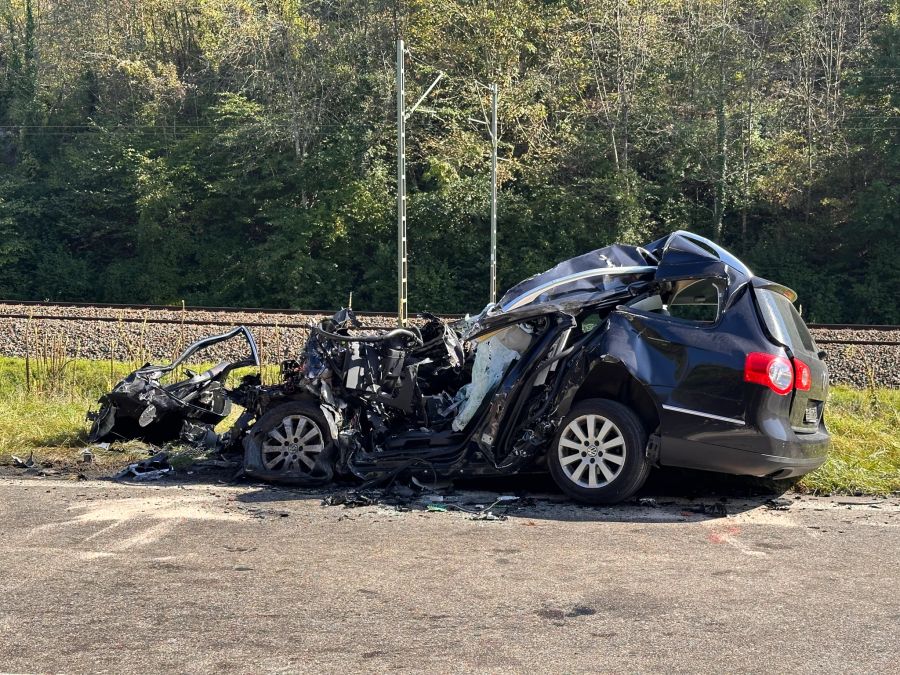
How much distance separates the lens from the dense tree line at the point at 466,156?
39406 millimetres

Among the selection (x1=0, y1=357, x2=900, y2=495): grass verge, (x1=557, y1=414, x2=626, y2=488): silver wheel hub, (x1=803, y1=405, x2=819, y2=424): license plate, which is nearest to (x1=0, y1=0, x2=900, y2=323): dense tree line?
(x1=0, y1=357, x2=900, y2=495): grass verge

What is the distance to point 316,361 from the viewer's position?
8.12 metres

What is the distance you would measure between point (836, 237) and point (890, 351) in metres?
19.4

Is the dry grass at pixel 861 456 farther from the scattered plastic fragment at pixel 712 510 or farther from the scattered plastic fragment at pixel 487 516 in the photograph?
the scattered plastic fragment at pixel 487 516

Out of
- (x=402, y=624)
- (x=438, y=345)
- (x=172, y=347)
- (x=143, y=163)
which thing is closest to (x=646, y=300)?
(x=438, y=345)

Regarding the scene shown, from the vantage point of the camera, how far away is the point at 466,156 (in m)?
42.8

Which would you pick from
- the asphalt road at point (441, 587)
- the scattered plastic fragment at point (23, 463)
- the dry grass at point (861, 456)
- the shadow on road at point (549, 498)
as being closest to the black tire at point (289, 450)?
the shadow on road at point (549, 498)

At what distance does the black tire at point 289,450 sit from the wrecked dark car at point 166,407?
0.94 m

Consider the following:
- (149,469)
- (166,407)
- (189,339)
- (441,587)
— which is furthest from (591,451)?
(189,339)

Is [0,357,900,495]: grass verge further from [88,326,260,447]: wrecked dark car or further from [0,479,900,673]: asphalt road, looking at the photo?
[0,479,900,673]: asphalt road

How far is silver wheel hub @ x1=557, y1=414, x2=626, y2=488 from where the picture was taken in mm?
7152

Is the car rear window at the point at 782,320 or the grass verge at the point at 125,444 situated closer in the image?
the car rear window at the point at 782,320

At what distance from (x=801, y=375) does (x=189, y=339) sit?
1784 cm

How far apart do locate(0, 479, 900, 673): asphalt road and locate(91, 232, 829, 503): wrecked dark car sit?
43cm
